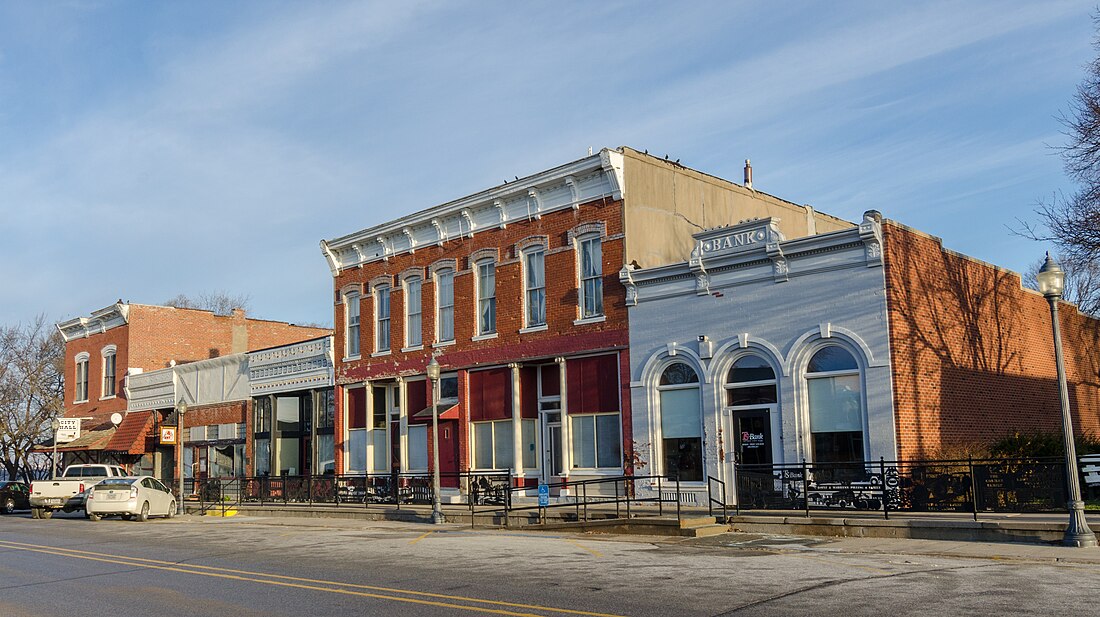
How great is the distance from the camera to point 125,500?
99.9 ft

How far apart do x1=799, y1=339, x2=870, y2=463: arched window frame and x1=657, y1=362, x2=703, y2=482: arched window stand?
301 centimetres

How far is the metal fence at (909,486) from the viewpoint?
18484 mm

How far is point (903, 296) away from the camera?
22875 mm

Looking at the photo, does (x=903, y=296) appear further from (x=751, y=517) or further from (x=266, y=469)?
(x=266, y=469)

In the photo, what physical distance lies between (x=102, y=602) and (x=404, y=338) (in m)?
22.0

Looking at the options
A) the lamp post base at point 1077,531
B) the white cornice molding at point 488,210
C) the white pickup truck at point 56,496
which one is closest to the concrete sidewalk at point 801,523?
the lamp post base at point 1077,531

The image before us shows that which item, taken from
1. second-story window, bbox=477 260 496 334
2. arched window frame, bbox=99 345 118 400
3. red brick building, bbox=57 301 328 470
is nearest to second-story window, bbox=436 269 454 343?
second-story window, bbox=477 260 496 334

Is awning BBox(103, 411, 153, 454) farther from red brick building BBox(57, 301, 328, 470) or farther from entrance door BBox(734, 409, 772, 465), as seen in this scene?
entrance door BBox(734, 409, 772, 465)

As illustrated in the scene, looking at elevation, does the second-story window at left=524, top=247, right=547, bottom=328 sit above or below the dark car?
above

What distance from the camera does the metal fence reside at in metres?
18.5

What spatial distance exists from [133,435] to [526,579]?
37650mm

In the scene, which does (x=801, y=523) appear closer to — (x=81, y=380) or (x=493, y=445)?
(x=493, y=445)

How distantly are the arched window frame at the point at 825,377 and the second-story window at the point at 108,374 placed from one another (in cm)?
3743

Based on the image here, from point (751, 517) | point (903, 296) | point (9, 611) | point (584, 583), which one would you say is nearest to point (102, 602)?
point (9, 611)
